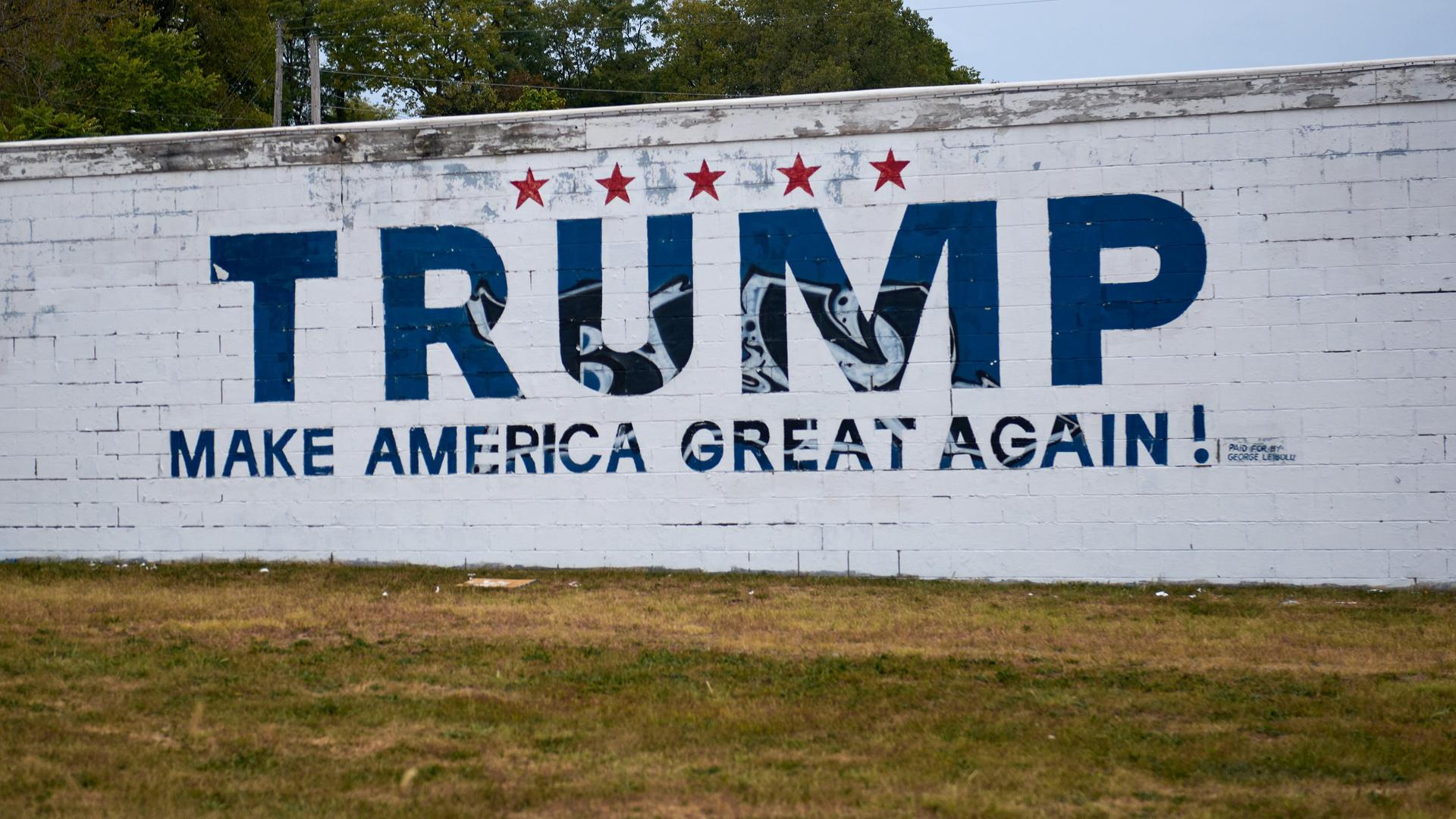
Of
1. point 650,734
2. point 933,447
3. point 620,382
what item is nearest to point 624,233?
point 620,382

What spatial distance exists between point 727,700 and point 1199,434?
573 centimetres

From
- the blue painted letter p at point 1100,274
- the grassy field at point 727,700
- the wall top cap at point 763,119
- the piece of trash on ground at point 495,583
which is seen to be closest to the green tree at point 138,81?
the wall top cap at point 763,119

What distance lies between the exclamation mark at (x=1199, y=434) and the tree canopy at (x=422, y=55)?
2881 centimetres

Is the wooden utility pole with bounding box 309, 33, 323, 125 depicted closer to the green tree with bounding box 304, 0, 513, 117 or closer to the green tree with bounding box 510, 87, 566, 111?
the green tree with bounding box 510, 87, 566, 111

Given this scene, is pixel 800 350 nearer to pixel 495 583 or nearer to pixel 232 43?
pixel 495 583

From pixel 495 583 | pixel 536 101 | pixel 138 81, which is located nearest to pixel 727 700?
pixel 495 583

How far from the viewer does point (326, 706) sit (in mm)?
7367

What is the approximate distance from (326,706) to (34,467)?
24.0ft

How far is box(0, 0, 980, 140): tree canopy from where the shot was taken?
37219mm

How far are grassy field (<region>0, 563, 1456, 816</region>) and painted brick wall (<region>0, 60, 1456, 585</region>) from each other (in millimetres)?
766

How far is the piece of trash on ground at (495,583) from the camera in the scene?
11766 mm

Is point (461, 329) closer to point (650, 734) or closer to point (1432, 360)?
point (650, 734)

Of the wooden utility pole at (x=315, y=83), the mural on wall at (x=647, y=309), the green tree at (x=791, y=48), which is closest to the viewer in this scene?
the mural on wall at (x=647, y=309)

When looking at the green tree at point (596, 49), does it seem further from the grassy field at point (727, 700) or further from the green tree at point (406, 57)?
the grassy field at point (727, 700)
